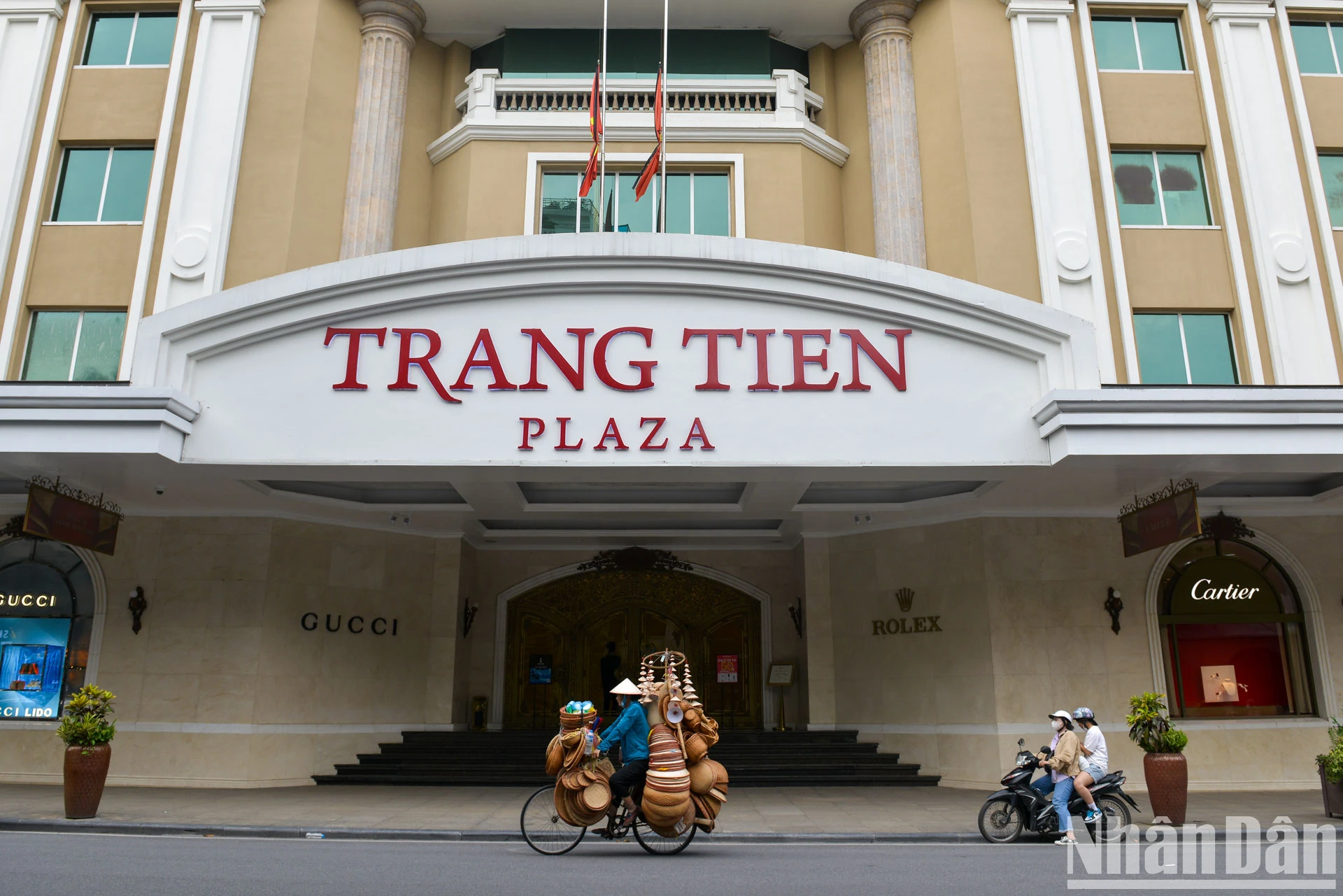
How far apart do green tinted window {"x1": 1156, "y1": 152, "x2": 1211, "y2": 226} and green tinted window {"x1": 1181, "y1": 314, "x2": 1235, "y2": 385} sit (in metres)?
2.03

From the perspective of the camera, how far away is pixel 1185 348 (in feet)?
61.0

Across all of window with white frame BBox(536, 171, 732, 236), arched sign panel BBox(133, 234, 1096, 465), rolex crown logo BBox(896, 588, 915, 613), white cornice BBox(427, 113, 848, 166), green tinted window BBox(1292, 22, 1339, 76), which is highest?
green tinted window BBox(1292, 22, 1339, 76)

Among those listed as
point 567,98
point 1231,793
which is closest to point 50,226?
point 567,98

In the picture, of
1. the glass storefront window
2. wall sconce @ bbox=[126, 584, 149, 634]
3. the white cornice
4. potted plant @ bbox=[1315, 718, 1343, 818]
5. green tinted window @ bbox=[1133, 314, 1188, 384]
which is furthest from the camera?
the white cornice

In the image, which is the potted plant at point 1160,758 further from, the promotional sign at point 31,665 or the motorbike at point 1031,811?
the promotional sign at point 31,665

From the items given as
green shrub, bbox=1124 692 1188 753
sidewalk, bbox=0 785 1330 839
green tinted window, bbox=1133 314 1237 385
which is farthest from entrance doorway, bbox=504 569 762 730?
green tinted window, bbox=1133 314 1237 385

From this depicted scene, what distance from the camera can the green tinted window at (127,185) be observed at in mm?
19156

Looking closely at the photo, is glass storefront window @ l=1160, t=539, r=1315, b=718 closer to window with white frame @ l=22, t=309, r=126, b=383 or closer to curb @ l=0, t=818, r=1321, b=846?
curb @ l=0, t=818, r=1321, b=846

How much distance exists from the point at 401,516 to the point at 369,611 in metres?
1.91

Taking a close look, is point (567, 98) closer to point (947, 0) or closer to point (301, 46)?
point (301, 46)

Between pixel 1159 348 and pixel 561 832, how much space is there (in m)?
14.7

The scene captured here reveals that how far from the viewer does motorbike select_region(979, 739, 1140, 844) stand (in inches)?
440

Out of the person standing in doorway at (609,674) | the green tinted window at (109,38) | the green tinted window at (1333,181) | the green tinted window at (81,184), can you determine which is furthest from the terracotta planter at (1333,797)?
the green tinted window at (109,38)

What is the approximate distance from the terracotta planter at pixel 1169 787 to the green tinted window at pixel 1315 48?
15.3m
